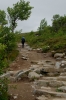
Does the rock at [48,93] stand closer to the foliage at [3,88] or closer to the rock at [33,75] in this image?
the foliage at [3,88]

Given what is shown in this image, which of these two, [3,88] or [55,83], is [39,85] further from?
[3,88]

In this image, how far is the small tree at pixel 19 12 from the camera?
176ft

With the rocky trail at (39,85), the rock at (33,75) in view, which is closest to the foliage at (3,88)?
the rocky trail at (39,85)

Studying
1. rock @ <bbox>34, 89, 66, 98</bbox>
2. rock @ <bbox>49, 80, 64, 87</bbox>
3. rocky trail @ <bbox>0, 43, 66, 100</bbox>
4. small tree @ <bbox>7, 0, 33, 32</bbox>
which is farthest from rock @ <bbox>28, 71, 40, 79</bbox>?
small tree @ <bbox>7, 0, 33, 32</bbox>

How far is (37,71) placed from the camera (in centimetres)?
1958

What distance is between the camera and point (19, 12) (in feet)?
176

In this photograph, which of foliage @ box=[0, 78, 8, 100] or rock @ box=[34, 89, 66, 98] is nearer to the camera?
foliage @ box=[0, 78, 8, 100]

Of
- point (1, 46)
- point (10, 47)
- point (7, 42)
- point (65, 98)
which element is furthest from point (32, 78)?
point (10, 47)

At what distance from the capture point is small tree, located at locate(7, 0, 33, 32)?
5375cm

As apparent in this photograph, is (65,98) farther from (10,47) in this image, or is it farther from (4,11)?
(4,11)

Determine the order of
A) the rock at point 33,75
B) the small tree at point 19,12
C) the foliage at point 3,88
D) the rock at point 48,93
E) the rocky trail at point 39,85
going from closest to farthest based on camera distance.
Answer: the foliage at point 3,88, the rock at point 48,93, the rocky trail at point 39,85, the rock at point 33,75, the small tree at point 19,12

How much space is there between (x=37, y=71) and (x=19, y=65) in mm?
5533

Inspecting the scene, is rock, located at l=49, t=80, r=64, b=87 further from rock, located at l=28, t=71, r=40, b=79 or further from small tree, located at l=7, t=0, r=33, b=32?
small tree, located at l=7, t=0, r=33, b=32

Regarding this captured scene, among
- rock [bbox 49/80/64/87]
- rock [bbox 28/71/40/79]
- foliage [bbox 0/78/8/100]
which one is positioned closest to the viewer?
foliage [bbox 0/78/8/100]
